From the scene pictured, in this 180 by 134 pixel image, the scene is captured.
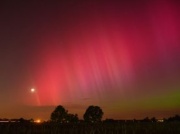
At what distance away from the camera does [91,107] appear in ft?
495

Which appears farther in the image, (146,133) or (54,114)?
(54,114)

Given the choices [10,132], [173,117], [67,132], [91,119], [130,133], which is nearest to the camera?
[10,132]

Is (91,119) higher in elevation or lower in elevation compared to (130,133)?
higher

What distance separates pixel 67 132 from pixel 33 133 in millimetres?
4924

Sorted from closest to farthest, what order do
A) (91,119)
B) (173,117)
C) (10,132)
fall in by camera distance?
(10,132) → (91,119) → (173,117)

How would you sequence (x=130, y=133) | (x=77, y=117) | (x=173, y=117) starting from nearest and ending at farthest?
(x=130, y=133) < (x=77, y=117) < (x=173, y=117)

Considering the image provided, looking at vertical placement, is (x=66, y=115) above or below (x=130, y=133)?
above

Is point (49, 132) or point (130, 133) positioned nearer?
point (49, 132)

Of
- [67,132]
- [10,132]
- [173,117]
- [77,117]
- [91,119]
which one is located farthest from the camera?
[173,117]

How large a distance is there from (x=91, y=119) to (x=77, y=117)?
41.1 feet

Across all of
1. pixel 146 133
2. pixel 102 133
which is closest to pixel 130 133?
pixel 146 133

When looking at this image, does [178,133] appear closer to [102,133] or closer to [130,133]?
[130,133]

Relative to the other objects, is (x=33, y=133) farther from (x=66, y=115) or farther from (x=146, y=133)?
(x=66, y=115)

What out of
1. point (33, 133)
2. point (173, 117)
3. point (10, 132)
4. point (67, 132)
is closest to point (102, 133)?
point (67, 132)
